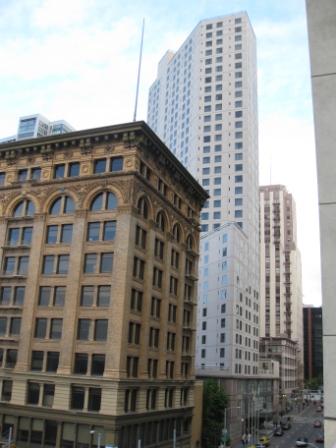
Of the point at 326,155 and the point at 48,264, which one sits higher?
the point at 48,264

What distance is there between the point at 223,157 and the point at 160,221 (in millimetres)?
64859

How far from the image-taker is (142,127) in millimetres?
54000

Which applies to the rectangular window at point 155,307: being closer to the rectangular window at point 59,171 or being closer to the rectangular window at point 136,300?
the rectangular window at point 136,300

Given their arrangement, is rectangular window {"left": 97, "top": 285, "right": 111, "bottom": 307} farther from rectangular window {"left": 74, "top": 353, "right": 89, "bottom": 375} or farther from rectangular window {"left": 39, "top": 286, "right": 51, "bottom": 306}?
rectangular window {"left": 39, "top": 286, "right": 51, "bottom": 306}

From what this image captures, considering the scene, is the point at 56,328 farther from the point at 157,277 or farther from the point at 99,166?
the point at 99,166

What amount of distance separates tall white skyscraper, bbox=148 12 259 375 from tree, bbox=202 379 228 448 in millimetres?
17468

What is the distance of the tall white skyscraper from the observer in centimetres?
9644

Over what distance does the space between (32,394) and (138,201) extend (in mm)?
23311

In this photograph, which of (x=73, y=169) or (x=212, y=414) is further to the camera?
(x=212, y=414)

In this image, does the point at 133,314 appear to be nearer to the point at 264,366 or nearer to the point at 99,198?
the point at 99,198

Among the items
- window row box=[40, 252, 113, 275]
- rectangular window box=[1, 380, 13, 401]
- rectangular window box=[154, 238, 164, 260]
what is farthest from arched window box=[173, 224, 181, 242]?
rectangular window box=[1, 380, 13, 401]

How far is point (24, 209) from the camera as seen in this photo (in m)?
59.2

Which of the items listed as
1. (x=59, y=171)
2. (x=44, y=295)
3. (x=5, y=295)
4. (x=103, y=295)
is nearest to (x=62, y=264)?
(x=44, y=295)

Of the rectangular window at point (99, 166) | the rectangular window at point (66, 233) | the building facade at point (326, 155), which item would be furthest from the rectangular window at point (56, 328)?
the building facade at point (326, 155)
